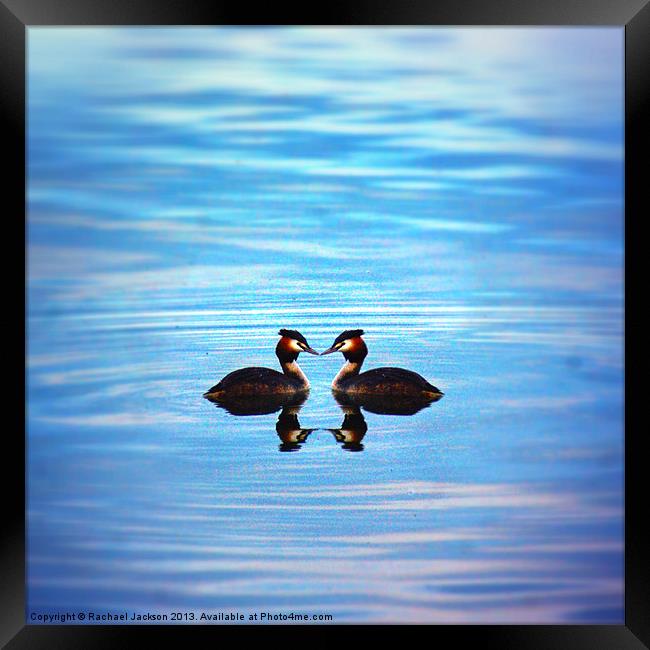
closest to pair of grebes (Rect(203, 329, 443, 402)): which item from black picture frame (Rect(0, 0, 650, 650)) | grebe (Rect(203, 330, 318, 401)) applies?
grebe (Rect(203, 330, 318, 401))

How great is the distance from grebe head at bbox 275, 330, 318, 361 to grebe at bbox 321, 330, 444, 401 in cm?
11

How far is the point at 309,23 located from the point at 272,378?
1.55m

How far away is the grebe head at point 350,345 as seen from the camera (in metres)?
5.39

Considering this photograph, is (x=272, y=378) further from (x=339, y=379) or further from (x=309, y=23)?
(x=309, y=23)

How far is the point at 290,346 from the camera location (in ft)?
17.8

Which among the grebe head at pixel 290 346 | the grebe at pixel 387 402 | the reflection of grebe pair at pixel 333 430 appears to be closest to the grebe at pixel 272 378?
the grebe head at pixel 290 346

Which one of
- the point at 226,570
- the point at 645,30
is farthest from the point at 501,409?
the point at 645,30

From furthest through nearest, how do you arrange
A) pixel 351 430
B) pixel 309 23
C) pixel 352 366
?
1. pixel 352 366
2. pixel 351 430
3. pixel 309 23

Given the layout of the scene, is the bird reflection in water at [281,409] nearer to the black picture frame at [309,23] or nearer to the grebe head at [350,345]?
the grebe head at [350,345]

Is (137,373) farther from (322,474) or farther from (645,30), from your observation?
(645,30)

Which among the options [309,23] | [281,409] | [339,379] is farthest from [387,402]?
[309,23]

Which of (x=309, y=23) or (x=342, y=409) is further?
(x=342, y=409)

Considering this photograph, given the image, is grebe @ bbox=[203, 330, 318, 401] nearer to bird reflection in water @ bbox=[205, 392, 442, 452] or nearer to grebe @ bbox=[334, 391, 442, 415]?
bird reflection in water @ bbox=[205, 392, 442, 452]

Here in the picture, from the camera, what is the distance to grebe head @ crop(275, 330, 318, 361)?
5391mm
